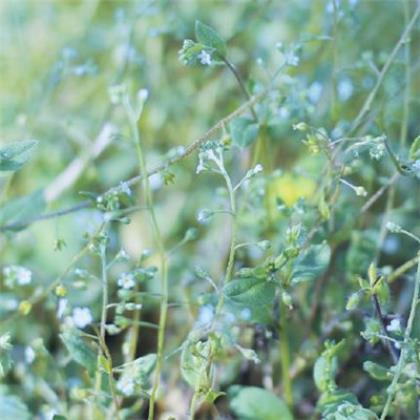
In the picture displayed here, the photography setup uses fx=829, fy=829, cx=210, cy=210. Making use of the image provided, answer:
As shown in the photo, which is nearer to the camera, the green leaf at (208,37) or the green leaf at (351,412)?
the green leaf at (351,412)

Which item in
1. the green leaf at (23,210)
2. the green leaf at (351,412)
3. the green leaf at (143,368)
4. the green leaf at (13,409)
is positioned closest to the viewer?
the green leaf at (351,412)

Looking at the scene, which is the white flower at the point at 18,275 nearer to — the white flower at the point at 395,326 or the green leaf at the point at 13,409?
the green leaf at the point at 13,409

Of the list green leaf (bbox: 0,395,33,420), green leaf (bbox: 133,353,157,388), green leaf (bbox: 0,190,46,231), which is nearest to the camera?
green leaf (bbox: 133,353,157,388)

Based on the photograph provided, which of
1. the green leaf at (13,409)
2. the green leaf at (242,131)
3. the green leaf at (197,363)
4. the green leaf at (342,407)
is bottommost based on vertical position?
the green leaf at (13,409)

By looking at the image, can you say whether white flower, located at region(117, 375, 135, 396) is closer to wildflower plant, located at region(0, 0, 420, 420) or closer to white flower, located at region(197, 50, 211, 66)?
wildflower plant, located at region(0, 0, 420, 420)

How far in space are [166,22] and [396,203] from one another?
602 mm

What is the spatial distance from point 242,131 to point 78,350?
37cm

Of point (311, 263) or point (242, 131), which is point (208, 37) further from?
point (311, 263)

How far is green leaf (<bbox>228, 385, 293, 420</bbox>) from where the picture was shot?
1.16m

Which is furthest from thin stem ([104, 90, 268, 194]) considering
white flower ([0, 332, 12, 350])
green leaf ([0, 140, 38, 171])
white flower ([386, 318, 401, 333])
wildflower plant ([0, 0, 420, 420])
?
white flower ([386, 318, 401, 333])

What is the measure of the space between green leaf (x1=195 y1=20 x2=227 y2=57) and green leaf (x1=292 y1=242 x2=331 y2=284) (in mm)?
289

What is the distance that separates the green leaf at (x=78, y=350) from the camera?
1068 mm

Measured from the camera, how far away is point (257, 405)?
1.16m

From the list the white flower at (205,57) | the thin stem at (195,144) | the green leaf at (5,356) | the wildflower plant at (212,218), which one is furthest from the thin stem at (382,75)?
the green leaf at (5,356)
